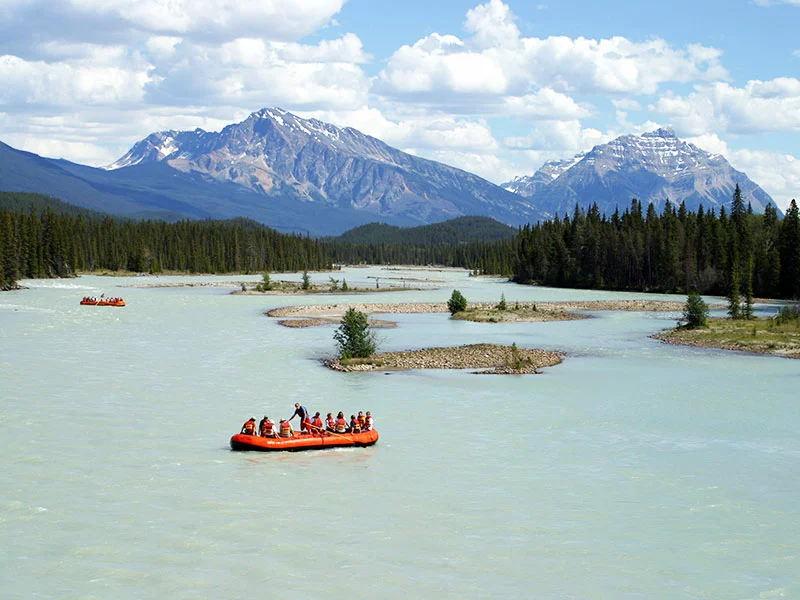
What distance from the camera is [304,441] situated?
36156mm

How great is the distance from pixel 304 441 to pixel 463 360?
26.2 metres

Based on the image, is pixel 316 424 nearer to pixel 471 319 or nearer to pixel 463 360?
pixel 463 360

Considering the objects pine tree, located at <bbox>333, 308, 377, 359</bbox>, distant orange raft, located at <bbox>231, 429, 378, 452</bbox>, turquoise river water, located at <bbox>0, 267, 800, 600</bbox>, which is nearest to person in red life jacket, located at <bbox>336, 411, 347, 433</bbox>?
distant orange raft, located at <bbox>231, 429, 378, 452</bbox>

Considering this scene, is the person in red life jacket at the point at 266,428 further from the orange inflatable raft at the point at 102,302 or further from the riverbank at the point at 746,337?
the orange inflatable raft at the point at 102,302

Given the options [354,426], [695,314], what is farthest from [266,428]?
A: [695,314]

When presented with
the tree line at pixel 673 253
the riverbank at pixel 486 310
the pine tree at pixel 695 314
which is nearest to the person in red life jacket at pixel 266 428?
the riverbank at pixel 486 310

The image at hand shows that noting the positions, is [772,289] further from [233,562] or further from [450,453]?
[233,562]

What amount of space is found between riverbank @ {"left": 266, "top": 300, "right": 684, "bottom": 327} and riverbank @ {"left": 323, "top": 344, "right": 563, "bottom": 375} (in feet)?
93.5

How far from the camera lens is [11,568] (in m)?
22.9

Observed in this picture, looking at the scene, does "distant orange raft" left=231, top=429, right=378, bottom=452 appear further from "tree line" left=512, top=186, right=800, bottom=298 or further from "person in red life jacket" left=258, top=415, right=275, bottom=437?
"tree line" left=512, top=186, right=800, bottom=298

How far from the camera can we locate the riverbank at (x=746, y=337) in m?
68.9

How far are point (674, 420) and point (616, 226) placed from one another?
494 ft

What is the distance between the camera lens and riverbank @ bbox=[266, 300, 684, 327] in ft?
318

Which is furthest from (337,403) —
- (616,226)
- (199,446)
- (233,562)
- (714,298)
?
(616,226)
